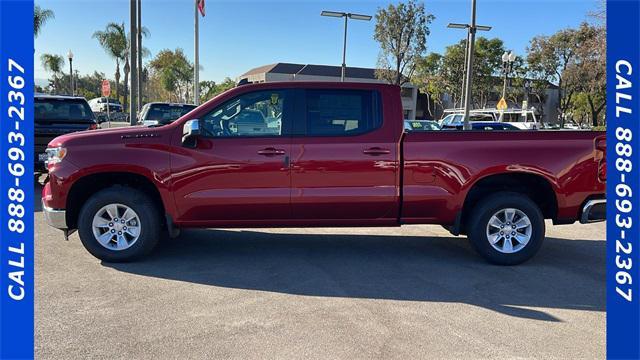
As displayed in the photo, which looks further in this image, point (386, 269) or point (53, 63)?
point (53, 63)

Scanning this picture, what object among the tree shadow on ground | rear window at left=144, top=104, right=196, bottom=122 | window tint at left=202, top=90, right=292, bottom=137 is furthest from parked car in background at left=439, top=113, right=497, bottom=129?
window tint at left=202, top=90, right=292, bottom=137

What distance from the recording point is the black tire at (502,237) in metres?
5.45

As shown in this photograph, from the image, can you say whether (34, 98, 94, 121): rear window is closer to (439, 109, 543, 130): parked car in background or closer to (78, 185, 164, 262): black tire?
(78, 185, 164, 262): black tire

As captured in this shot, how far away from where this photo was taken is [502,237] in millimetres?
5535

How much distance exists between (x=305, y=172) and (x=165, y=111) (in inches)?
474

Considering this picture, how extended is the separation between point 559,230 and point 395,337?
497 cm

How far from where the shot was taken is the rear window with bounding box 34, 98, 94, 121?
10.4m

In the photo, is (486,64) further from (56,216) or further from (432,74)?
(56,216)

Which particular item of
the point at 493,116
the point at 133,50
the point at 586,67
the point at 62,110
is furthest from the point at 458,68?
the point at 62,110

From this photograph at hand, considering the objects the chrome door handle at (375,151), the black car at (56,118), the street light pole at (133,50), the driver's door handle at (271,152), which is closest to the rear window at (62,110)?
the black car at (56,118)

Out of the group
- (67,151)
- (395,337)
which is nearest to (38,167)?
(67,151)

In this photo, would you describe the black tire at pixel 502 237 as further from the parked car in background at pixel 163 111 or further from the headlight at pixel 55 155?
the parked car in background at pixel 163 111

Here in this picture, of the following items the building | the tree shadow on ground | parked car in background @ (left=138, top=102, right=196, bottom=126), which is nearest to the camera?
the tree shadow on ground

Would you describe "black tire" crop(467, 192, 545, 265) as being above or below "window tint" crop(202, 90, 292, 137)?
below
